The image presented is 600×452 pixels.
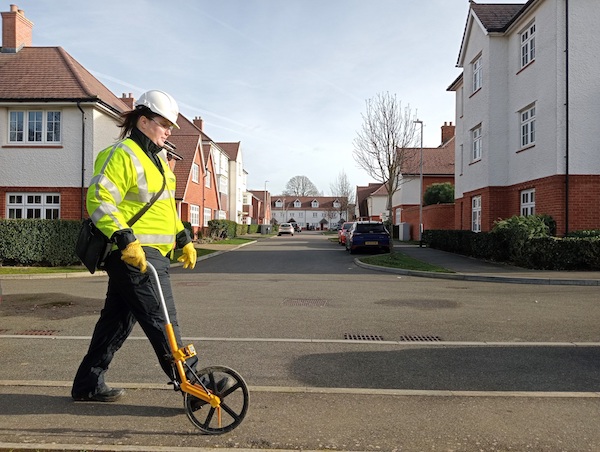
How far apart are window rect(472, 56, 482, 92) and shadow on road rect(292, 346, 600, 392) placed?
748 inches

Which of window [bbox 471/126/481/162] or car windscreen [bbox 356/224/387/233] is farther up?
window [bbox 471/126/481/162]

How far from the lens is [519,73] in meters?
19.2

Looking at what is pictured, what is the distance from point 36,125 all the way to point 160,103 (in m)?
18.7

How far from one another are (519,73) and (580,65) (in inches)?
121

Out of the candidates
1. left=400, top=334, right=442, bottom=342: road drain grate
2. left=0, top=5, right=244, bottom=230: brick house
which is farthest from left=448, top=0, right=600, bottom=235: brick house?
left=0, top=5, right=244, bottom=230: brick house

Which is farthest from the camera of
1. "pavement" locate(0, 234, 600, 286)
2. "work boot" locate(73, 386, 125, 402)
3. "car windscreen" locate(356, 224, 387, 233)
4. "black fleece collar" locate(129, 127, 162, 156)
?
"car windscreen" locate(356, 224, 387, 233)

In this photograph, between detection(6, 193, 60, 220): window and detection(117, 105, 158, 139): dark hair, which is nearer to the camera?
detection(117, 105, 158, 139): dark hair

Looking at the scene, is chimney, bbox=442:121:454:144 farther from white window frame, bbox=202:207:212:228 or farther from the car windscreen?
the car windscreen

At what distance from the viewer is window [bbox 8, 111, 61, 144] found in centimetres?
1947

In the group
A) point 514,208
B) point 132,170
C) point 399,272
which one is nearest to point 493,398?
point 132,170

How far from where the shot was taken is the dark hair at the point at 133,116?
3.56 m

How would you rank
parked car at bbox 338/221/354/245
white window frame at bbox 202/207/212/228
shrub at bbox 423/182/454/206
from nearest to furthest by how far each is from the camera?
parked car at bbox 338/221/354/245
shrub at bbox 423/182/454/206
white window frame at bbox 202/207/212/228

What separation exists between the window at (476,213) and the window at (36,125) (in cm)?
1765

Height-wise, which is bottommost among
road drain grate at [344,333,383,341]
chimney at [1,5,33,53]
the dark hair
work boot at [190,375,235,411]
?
road drain grate at [344,333,383,341]
